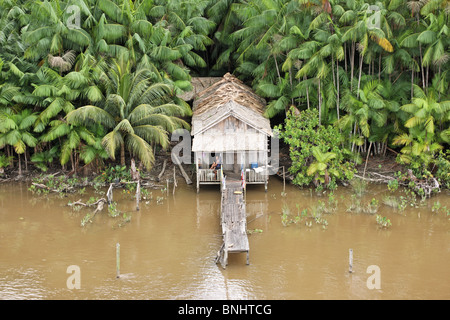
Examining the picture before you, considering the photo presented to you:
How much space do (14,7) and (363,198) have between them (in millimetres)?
15608

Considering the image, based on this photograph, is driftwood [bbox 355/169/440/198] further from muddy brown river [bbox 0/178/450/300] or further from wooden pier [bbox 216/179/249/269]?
wooden pier [bbox 216/179/249/269]

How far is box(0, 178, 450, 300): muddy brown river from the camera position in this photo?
11094mm

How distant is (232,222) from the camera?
13.8 m

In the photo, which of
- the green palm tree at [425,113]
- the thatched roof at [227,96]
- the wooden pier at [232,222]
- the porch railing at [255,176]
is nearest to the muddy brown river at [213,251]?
the wooden pier at [232,222]

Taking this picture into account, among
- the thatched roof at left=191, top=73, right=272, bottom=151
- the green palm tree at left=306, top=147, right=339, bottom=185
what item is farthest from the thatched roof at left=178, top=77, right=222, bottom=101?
the green palm tree at left=306, top=147, right=339, bottom=185

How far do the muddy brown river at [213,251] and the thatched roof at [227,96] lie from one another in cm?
413

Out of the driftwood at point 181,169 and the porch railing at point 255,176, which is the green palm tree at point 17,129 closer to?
the driftwood at point 181,169

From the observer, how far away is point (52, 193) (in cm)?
1831

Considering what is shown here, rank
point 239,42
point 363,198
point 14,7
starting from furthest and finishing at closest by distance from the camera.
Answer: point 239,42, point 14,7, point 363,198

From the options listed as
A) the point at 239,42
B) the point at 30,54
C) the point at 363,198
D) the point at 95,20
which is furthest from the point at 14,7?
the point at 363,198

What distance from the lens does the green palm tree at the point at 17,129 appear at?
18328mm

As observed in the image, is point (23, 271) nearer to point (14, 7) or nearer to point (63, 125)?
point (63, 125)

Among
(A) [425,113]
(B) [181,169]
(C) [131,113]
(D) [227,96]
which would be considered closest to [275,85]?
(D) [227,96]
